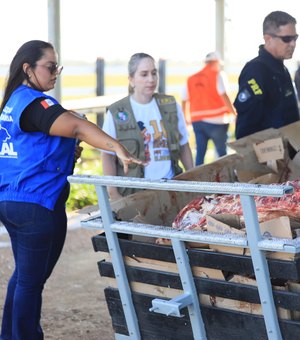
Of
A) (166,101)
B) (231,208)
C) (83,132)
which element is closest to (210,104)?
(166,101)

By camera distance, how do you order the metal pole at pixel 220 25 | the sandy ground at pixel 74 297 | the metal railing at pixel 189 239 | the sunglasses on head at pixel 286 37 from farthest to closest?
the metal pole at pixel 220 25, the sunglasses on head at pixel 286 37, the sandy ground at pixel 74 297, the metal railing at pixel 189 239

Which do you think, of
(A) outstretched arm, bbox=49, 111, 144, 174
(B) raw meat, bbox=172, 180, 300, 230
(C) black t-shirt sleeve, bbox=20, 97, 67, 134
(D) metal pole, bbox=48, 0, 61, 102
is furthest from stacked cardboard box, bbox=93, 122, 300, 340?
(D) metal pole, bbox=48, 0, 61, 102

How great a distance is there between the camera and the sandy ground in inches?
207

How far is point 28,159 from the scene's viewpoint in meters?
4.04

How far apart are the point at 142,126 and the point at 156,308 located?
1980 mm

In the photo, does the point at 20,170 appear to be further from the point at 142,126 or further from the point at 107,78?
the point at 107,78

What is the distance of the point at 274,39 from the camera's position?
5695 mm

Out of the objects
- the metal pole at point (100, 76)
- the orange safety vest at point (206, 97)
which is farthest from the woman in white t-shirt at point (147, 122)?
the metal pole at point (100, 76)

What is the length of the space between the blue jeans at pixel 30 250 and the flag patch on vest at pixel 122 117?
0.84m

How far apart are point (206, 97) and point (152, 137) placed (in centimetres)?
514

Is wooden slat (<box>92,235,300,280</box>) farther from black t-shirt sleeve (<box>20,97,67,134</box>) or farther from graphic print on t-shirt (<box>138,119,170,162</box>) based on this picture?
graphic print on t-shirt (<box>138,119,170,162</box>)

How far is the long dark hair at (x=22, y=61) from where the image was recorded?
414cm

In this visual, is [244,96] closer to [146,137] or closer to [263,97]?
[263,97]

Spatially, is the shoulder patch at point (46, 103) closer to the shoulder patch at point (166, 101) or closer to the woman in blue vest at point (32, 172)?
the woman in blue vest at point (32, 172)
